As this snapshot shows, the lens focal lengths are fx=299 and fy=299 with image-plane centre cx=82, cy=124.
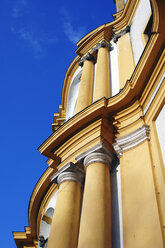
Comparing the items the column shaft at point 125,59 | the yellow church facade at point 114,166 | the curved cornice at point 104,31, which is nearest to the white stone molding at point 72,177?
the yellow church facade at point 114,166

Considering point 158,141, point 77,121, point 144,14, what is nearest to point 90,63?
point 144,14

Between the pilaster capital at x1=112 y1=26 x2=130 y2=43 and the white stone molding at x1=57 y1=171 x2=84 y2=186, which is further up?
the pilaster capital at x1=112 y1=26 x2=130 y2=43

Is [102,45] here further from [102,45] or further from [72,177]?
[72,177]

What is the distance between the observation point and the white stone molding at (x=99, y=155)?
6219 millimetres

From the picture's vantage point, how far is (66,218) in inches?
230

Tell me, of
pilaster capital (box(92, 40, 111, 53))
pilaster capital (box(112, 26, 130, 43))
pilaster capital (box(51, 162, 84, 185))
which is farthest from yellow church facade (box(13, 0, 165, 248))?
pilaster capital (box(92, 40, 111, 53))

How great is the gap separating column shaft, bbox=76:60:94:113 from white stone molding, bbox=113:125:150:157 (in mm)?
2663

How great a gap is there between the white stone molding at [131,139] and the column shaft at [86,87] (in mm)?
2663

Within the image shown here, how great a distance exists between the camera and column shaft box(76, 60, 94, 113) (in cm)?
900

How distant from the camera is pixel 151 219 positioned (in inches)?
177

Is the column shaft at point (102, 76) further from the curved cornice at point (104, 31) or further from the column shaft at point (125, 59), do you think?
the curved cornice at point (104, 31)

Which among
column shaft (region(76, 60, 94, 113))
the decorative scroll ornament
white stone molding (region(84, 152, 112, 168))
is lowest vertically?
the decorative scroll ornament

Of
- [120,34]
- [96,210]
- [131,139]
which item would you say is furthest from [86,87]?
[96,210]

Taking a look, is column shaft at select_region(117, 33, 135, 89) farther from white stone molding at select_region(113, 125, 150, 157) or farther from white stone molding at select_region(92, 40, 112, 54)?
white stone molding at select_region(113, 125, 150, 157)
